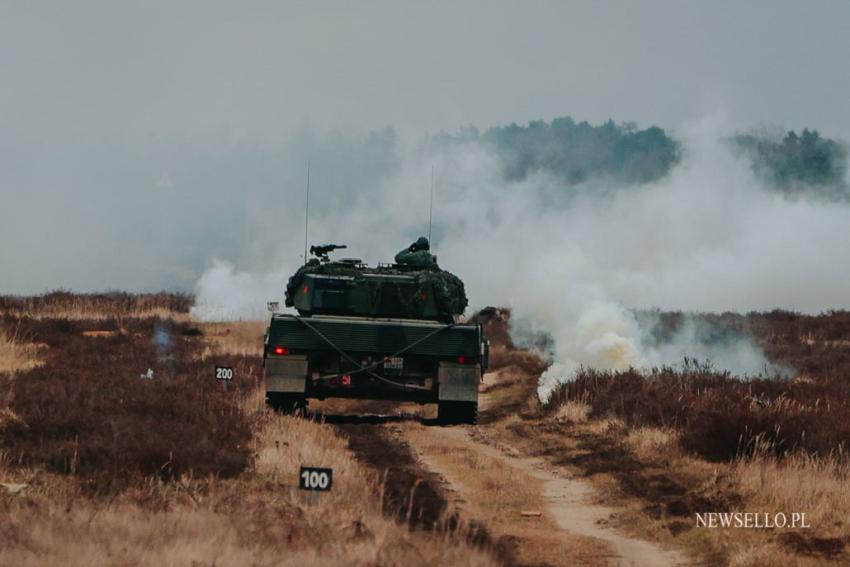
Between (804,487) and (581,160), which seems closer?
(804,487)

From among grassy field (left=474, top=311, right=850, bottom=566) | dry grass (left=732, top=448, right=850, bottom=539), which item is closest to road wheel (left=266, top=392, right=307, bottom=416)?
grassy field (left=474, top=311, right=850, bottom=566)

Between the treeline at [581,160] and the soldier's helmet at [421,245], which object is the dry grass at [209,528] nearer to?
the soldier's helmet at [421,245]

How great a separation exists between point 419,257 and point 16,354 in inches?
442

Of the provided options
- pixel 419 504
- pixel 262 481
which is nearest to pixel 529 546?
pixel 419 504

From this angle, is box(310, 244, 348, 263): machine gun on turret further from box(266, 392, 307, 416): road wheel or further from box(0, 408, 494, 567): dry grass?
box(0, 408, 494, 567): dry grass

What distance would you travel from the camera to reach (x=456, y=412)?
21641 millimetres

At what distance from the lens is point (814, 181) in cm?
11581

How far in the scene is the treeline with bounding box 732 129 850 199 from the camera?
115 m

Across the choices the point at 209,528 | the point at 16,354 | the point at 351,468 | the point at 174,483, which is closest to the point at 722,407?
the point at 351,468

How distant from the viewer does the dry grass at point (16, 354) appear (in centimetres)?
2880

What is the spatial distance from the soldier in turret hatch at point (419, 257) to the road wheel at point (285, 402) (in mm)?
4009

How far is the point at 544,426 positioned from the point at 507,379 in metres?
10.9

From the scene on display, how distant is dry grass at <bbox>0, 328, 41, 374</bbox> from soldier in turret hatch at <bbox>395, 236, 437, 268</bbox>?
789 cm

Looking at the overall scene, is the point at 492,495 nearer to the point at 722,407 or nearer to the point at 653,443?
the point at 653,443
